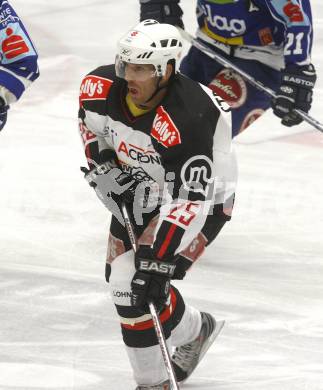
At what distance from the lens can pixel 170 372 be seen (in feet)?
11.3

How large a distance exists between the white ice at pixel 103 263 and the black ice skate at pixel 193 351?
0.18ft

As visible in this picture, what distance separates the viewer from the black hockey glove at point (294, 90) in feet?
16.0

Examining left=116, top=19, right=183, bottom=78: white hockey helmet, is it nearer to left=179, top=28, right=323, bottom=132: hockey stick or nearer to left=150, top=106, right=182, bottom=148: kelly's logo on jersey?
left=150, top=106, right=182, bottom=148: kelly's logo on jersey

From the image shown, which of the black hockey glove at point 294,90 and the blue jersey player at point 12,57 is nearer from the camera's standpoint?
the blue jersey player at point 12,57

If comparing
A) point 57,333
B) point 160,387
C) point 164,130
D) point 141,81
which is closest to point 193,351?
point 160,387

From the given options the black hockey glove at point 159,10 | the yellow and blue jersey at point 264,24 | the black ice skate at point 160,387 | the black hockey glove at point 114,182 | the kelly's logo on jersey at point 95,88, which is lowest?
the black ice skate at point 160,387

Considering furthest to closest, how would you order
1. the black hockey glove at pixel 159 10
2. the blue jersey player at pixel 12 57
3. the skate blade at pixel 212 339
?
the black hockey glove at pixel 159 10 < the blue jersey player at pixel 12 57 < the skate blade at pixel 212 339

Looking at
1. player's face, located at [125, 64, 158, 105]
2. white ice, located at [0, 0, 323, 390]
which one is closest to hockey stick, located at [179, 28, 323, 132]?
white ice, located at [0, 0, 323, 390]

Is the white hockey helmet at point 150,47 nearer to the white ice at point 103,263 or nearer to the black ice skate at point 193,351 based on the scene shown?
the black ice skate at point 193,351

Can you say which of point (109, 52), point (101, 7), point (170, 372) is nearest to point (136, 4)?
point (101, 7)

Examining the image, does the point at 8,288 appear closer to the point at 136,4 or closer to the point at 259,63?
the point at 259,63

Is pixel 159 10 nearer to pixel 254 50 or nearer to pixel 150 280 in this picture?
pixel 254 50

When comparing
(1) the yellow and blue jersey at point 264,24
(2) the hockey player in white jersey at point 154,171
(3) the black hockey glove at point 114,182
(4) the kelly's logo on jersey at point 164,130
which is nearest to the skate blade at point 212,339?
(2) the hockey player in white jersey at point 154,171

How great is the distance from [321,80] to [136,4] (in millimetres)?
2052
